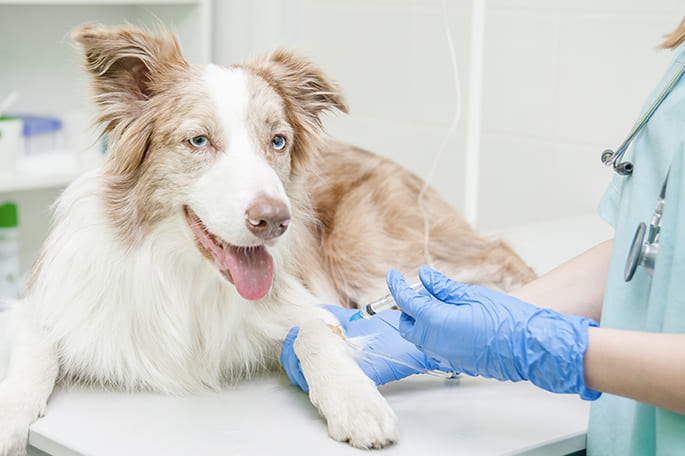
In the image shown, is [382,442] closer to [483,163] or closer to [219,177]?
[219,177]

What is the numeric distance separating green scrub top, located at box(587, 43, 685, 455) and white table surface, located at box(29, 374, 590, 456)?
76 millimetres

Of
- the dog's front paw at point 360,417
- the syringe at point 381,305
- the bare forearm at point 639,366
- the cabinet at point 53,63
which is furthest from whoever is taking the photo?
the cabinet at point 53,63

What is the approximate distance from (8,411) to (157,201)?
1.39 ft

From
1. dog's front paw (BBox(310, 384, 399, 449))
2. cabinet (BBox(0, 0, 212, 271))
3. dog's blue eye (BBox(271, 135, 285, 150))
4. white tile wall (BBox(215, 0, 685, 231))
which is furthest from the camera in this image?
cabinet (BBox(0, 0, 212, 271))

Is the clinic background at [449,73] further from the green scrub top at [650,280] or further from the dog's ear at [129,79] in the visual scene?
the dog's ear at [129,79]

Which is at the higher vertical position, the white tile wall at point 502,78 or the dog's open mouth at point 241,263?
the white tile wall at point 502,78

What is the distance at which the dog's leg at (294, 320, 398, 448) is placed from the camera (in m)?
1.08

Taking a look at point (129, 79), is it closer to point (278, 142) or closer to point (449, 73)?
point (278, 142)

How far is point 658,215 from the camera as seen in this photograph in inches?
42.3

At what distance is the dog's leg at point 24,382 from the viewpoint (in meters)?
1.13

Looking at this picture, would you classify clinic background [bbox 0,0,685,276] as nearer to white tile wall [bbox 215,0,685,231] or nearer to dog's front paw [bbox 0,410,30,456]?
white tile wall [bbox 215,0,685,231]

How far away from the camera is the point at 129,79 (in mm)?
1376

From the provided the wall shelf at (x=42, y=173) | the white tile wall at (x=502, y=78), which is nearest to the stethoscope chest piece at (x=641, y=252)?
the white tile wall at (x=502, y=78)

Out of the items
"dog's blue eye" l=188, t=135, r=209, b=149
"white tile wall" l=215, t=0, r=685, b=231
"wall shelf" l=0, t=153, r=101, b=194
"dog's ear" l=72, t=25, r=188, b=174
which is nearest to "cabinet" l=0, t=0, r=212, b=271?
"wall shelf" l=0, t=153, r=101, b=194
